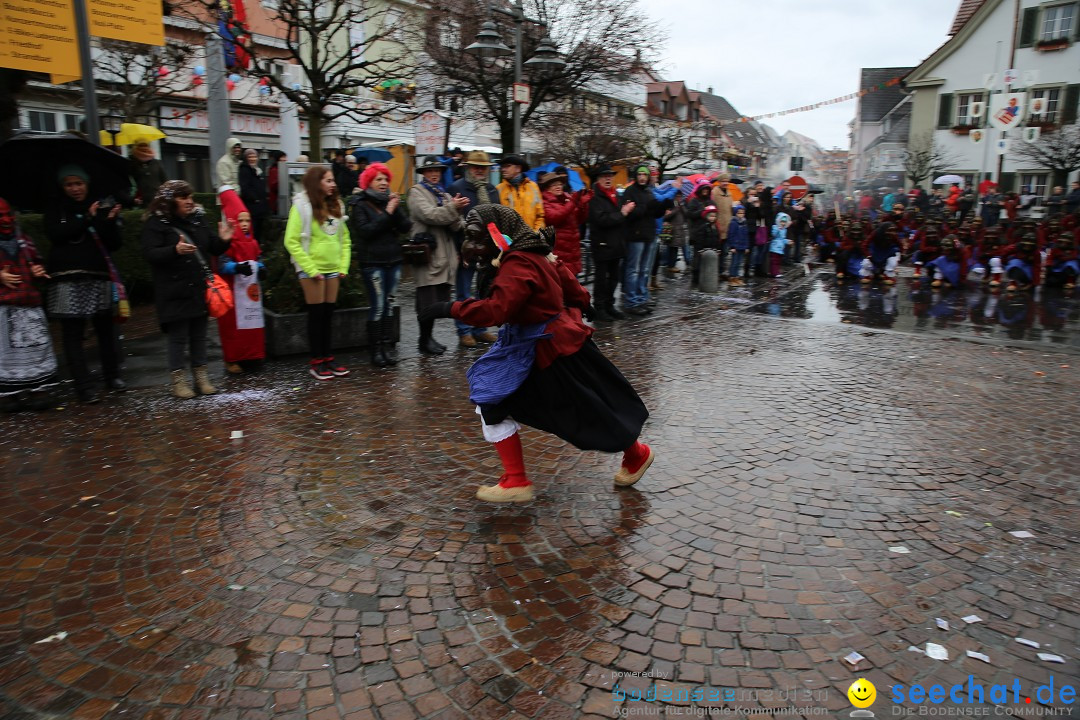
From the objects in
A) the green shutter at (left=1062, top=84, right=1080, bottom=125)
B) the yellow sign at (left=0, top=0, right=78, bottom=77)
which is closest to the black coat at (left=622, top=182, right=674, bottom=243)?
the yellow sign at (left=0, top=0, right=78, bottom=77)

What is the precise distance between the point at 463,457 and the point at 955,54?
123 ft

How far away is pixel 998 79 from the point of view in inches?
991

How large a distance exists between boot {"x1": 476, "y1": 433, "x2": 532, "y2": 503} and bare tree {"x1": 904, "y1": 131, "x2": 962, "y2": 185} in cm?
3392

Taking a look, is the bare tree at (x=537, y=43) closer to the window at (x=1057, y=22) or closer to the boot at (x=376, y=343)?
the boot at (x=376, y=343)

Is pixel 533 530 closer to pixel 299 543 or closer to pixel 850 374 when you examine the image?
pixel 299 543

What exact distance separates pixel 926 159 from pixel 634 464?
3365 cm

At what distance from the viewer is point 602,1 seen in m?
20.7

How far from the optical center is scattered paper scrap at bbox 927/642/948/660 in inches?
122

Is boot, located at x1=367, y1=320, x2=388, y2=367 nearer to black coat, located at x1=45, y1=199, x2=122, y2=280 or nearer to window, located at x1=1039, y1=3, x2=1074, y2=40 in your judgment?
black coat, located at x1=45, y1=199, x2=122, y2=280

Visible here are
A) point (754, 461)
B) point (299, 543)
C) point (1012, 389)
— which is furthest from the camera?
point (1012, 389)

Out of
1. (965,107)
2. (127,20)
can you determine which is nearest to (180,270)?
(127,20)

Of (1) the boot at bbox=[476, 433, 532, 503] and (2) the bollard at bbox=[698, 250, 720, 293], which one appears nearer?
(1) the boot at bbox=[476, 433, 532, 503]

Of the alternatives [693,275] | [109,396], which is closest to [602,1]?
[693,275]

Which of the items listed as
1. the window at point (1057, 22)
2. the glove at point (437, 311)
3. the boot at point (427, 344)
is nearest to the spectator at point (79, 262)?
the boot at point (427, 344)
